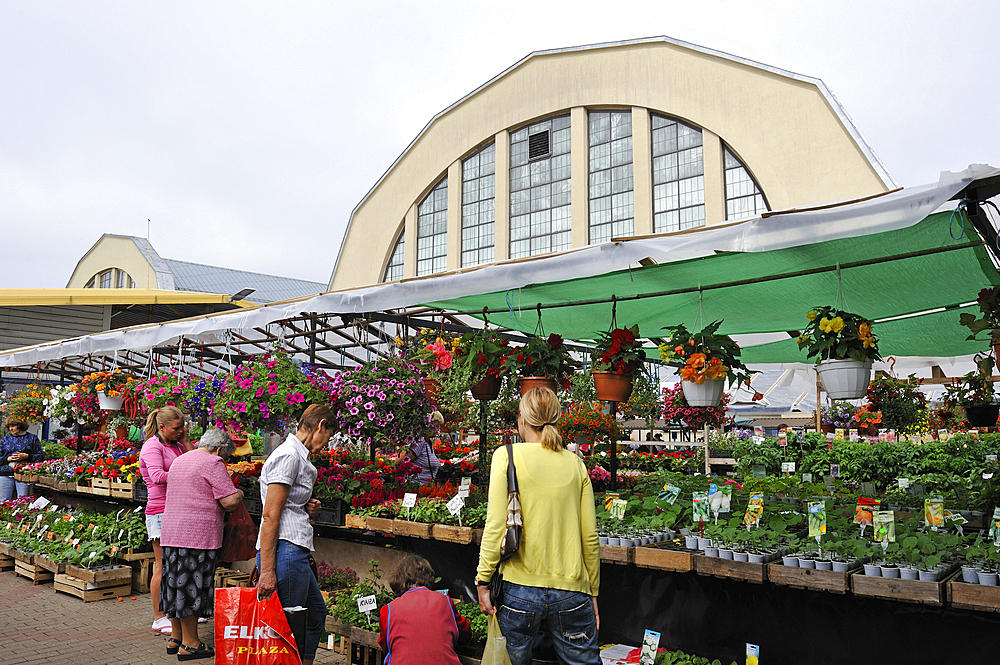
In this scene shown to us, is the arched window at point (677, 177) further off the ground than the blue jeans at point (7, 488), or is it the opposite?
the arched window at point (677, 177)

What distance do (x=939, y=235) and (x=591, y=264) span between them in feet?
5.22

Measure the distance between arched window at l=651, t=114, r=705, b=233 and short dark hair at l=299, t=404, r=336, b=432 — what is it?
17336mm

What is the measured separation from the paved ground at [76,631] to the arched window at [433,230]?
20.0 metres

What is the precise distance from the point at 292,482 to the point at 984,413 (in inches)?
194

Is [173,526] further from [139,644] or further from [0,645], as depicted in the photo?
[0,645]

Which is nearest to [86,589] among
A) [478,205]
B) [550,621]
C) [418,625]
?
[418,625]

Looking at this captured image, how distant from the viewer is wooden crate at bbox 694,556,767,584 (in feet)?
9.46

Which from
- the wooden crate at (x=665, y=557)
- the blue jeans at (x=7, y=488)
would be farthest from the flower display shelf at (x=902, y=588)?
the blue jeans at (x=7, y=488)

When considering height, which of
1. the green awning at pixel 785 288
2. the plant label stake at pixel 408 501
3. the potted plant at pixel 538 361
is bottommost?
the plant label stake at pixel 408 501

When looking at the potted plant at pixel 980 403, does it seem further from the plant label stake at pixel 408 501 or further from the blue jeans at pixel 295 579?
the blue jeans at pixel 295 579

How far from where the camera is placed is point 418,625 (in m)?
2.94

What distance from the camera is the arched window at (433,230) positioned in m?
25.2

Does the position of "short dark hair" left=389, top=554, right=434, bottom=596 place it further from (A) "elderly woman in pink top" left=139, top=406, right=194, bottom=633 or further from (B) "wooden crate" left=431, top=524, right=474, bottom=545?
(A) "elderly woman in pink top" left=139, top=406, right=194, bottom=633

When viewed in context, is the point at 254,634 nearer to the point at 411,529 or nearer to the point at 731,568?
the point at 411,529
